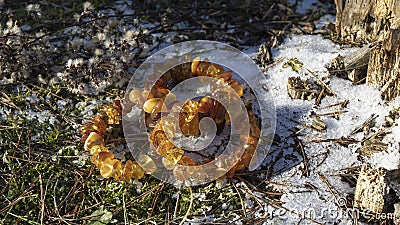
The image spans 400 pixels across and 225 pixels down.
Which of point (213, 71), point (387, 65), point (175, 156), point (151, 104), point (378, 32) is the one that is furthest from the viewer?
point (378, 32)

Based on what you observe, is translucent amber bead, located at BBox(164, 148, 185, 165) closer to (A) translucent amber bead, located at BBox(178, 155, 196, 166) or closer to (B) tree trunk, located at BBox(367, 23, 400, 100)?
(A) translucent amber bead, located at BBox(178, 155, 196, 166)

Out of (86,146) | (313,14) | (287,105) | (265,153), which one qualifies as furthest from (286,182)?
(313,14)

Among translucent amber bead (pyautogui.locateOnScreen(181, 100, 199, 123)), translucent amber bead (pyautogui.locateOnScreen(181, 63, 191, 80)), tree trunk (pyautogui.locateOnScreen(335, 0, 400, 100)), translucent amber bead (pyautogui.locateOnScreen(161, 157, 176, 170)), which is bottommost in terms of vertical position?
translucent amber bead (pyautogui.locateOnScreen(161, 157, 176, 170))

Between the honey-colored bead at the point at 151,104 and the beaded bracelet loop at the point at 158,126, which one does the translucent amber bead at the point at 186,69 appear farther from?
the honey-colored bead at the point at 151,104

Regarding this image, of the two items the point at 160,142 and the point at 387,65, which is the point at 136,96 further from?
the point at 387,65

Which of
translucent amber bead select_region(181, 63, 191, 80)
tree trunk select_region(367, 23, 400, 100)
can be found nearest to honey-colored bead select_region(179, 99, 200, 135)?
translucent amber bead select_region(181, 63, 191, 80)

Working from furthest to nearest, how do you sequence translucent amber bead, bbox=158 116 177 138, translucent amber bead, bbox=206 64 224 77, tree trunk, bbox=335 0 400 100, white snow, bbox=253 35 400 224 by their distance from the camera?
→ translucent amber bead, bbox=206 64 224 77
tree trunk, bbox=335 0 400 100
translucent amber bead, bbox=158 116 177 138
white snow, bbox=253 35 400 224

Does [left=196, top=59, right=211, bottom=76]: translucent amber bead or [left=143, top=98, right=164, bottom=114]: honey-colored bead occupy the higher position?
[left=196, top=59, right=211, bottom=76]: translucent amber bead

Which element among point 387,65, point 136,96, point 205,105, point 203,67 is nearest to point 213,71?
point 203,67
